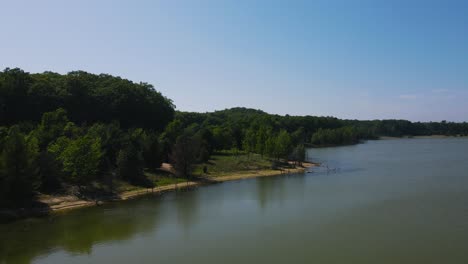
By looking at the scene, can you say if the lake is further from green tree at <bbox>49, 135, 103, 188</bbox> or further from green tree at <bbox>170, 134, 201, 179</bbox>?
green tree at <bbox>170, 134, 201, 179</bbox>

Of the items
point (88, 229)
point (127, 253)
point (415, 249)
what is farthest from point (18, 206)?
point (415, 249)

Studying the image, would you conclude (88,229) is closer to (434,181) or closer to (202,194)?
(202,194)

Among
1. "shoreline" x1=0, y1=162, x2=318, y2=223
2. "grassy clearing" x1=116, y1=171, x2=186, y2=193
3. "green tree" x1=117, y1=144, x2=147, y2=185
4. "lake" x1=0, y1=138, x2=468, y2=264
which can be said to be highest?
"green tree" x1=117, y1=144, x2=147, y2=185

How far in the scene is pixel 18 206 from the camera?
36250 millimetres

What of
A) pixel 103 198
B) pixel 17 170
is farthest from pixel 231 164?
pixel 17 170

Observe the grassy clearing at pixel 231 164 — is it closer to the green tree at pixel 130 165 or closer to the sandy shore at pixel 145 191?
the sandy shore at pixel 145 191

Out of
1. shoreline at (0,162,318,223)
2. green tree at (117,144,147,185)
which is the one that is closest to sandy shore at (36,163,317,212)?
shoreline at (0,162,318,223)

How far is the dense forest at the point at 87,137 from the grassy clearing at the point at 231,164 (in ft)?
5.20

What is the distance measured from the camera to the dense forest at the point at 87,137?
3816 centimetres

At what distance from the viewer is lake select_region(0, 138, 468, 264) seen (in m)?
25.9

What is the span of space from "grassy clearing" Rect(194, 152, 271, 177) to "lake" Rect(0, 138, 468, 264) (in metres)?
11.2

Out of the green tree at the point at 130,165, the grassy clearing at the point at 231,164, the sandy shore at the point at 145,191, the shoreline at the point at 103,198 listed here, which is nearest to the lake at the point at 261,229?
the shoreline at the point at 103,198

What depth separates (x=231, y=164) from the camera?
67.9 meters

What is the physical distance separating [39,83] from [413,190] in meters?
56.1
